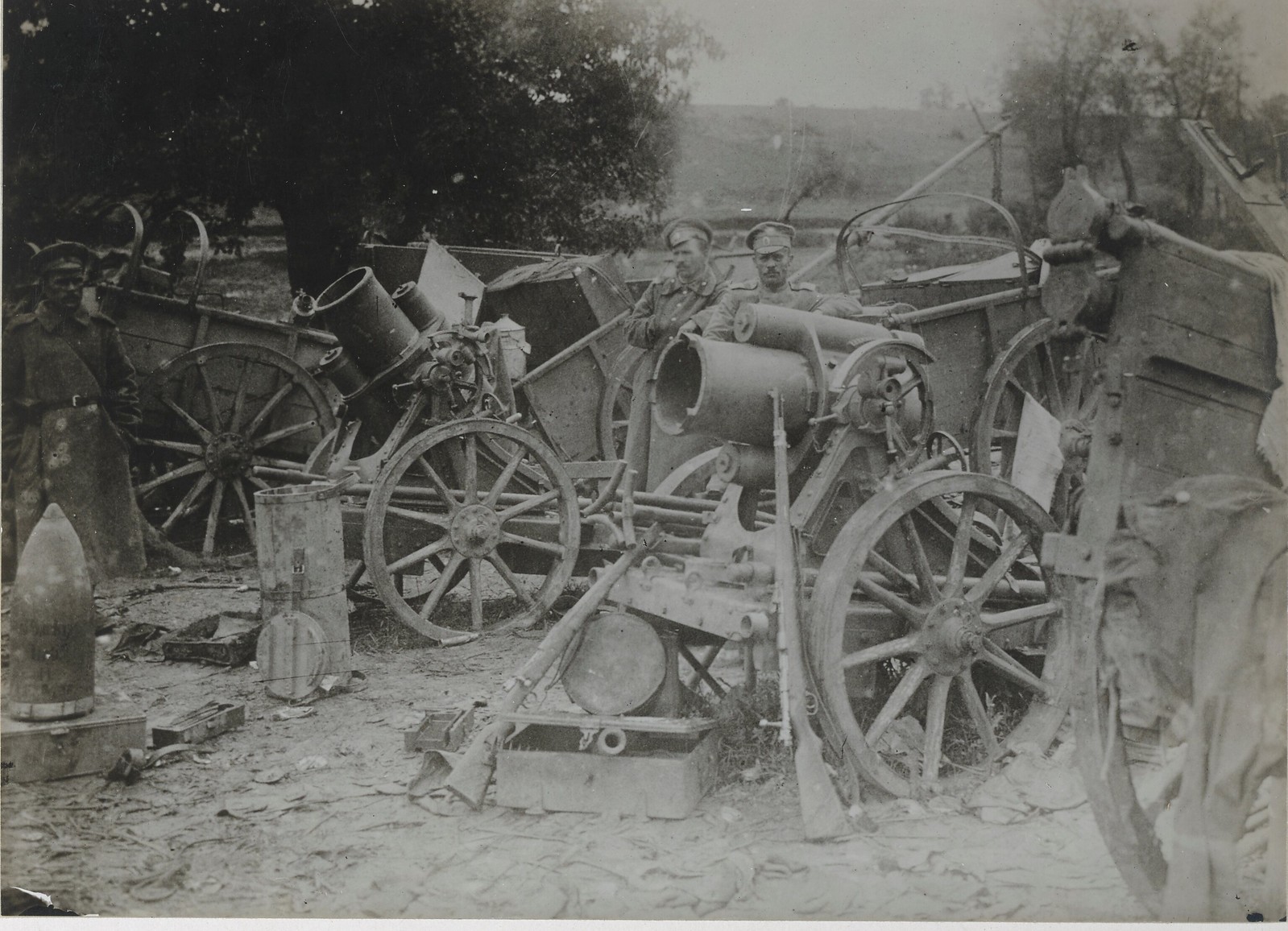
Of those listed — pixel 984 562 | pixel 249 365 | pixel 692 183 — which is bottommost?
pixel 984 562

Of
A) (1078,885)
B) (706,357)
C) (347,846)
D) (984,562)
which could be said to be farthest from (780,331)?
(347,846)

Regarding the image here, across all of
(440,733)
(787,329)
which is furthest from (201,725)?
(787,329)

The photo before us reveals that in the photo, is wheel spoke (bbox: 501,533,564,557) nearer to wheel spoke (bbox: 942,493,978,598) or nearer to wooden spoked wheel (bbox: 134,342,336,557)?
wooden spoked wheel (bbox: 134,342,336,557)

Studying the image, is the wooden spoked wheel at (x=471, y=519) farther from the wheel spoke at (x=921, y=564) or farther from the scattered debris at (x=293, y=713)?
the wheel spoke at (x=921, y=564)

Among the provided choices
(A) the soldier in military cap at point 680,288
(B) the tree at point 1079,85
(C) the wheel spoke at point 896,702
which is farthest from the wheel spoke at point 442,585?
(B) the tree at point 1079,85

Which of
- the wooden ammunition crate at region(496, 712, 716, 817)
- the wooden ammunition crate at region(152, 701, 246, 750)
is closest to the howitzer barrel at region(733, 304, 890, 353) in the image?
the wooden ammunition crate at region(496, 712, 716, 817)

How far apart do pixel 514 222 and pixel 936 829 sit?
14.7ft

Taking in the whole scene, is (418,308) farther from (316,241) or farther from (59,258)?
(59,258)

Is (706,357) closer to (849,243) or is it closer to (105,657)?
(849,243)

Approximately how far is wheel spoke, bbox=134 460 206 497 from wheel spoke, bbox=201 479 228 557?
0.16 meters

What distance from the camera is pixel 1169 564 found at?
2.77 meters

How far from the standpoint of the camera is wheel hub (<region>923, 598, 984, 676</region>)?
385cm

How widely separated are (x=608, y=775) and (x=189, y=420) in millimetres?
4592

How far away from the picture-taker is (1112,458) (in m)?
3.07
